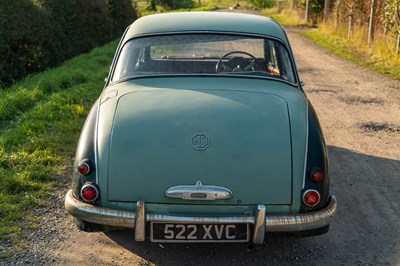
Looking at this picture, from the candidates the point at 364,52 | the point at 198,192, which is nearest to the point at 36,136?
the point at 198,192

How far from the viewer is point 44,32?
12.2 metres

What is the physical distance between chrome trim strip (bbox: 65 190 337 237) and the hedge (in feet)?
26.5

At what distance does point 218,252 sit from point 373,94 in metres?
6.62

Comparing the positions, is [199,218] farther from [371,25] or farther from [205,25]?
[371,25]

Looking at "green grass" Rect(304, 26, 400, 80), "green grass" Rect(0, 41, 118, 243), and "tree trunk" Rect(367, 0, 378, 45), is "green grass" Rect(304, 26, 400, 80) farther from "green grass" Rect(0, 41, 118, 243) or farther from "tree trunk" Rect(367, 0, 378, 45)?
"green grass" Rect(0, 41, 118, 243)

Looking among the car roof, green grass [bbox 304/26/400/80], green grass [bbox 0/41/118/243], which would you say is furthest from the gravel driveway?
green grass [bbox 304/26/400/80]

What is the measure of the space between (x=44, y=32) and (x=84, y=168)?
957cm

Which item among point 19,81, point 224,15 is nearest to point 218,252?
point 224,15

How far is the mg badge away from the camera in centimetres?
346

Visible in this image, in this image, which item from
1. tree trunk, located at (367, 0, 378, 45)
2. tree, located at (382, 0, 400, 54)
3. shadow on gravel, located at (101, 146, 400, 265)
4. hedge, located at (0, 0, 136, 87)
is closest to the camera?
shadow on gravel, located at (101, 146, 400, 265)

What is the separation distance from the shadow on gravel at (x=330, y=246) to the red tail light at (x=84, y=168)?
78cm

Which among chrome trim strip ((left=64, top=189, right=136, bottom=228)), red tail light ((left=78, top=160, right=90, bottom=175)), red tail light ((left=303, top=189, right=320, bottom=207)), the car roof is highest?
the car roof

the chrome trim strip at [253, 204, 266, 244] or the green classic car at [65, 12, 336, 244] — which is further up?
the green classic car at [65, 12, 336, 244]

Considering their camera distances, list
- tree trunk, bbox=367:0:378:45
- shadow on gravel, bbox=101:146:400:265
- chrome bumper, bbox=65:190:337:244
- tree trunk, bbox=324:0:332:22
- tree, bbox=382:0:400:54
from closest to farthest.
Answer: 1. chrome bumper, bbox=65:190:337:244
2. shadow on gravel, bbox=101:146:400:265
3. tree, bbox=382:0:400:54
4. tree trunk, bbox=367:0:378:45
5. tree trunk, bbox=324:0:332:22
